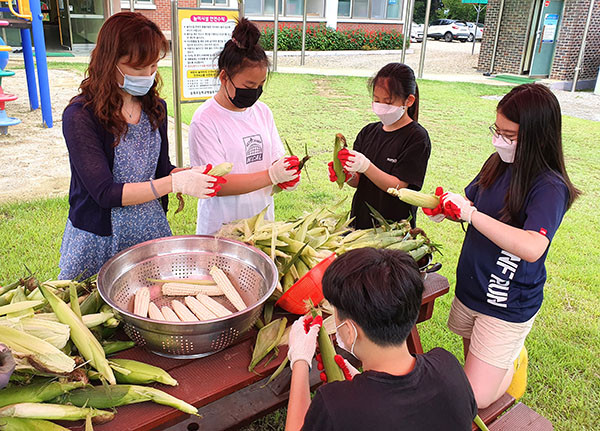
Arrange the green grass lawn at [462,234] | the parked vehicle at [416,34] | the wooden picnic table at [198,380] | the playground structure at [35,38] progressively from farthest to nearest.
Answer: the parked vehicle at [416,34]
the playground structure at [35,38]
the green grass lawn at [462,234]
the wooden picnic table at [198,380]

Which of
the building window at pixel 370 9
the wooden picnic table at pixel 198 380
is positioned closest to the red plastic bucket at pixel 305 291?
the wooden picnic table at pixel 198 380

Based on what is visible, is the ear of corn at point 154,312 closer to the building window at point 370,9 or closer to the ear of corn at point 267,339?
the ear of corn at point 267,339

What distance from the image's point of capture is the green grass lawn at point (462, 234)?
3584 millimetres

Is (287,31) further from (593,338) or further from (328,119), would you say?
(593,338)

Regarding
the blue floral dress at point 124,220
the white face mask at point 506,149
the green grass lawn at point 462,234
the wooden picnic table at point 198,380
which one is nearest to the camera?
the wooden picnic table at point 198,380

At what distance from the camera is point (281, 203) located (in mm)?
6500

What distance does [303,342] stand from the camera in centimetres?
197

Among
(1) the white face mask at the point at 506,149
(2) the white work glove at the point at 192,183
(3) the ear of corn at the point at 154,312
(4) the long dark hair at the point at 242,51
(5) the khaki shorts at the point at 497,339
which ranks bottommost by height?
(5) the khaki shorts at the point at 497,339

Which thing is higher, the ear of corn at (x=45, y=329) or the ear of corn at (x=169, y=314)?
the ear of corn at (x=45, y=329)

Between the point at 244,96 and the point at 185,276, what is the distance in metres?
1.27

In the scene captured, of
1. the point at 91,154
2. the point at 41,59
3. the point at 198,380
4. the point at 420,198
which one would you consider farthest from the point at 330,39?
the point at 198,380

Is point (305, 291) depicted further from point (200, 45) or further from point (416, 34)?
point (416, 34)

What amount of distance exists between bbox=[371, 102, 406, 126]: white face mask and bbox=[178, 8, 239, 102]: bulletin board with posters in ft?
7.92

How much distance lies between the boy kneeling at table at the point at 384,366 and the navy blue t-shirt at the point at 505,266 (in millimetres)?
1044
